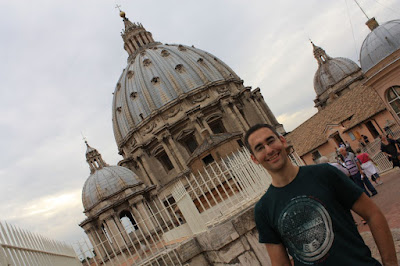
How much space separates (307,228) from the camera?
2359mm

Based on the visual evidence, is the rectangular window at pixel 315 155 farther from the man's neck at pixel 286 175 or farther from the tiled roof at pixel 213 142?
the man's neck at pixel 286 175

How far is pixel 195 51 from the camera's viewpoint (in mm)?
49438

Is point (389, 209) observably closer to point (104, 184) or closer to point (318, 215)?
point (318, 215)

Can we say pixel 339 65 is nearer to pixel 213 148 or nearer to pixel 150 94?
pixel 150 94

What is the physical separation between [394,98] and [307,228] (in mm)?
16001

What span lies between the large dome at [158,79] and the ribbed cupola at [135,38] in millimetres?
3093

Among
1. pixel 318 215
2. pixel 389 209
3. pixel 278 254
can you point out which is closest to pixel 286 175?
pixel 318 215

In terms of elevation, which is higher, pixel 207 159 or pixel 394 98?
pixel 207 159

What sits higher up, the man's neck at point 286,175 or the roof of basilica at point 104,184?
the roof of basilica at point 104,184

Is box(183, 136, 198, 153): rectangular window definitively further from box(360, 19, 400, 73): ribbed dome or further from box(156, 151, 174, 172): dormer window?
box(360, 19, 400, 73): ribbed dome

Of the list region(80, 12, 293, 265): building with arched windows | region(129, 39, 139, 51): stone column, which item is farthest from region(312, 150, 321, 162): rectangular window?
region(129, 39, 139, 51): stone column

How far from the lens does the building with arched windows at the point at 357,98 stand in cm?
1622

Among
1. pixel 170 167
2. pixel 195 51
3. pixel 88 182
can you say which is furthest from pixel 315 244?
pixel 195 51

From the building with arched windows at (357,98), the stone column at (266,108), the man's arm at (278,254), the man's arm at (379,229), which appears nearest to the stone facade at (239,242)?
the man's arm at (278,254)
